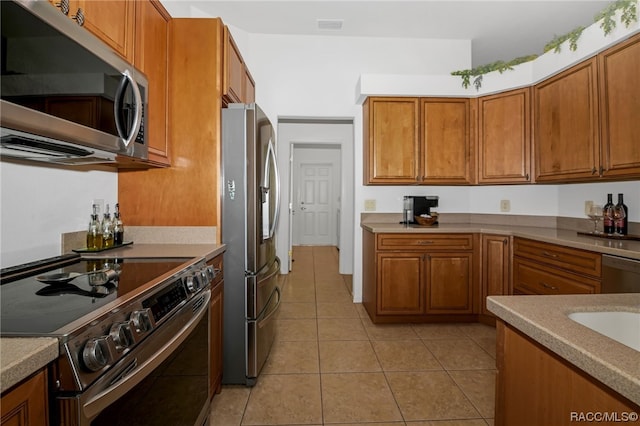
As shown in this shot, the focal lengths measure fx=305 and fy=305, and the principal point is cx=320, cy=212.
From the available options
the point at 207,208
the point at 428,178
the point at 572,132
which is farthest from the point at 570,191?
the point at 207,208

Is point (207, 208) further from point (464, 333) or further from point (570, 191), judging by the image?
point (570, 191)

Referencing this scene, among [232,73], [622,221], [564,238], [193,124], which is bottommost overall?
[564,238]

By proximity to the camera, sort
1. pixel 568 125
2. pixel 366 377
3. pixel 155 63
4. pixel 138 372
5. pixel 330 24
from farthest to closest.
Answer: pixel 330 24, pixel 568 125, pixel 366 377, pixel 155 63, pixel 138 372

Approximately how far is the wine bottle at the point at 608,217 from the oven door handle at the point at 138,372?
9.56 ft

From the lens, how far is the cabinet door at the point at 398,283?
2.83 m

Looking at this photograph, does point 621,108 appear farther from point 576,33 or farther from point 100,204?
point 100,204

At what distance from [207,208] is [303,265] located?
141 inches

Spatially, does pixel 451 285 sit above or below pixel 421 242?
below

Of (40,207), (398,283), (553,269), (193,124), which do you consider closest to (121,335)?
(40,207)

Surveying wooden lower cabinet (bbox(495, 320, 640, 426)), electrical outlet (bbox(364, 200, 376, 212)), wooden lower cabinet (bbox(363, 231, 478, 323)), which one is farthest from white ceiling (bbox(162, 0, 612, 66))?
wooden lower cabinet (bbox(495, 320, 640, 426))

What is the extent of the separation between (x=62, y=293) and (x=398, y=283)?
2465 mm

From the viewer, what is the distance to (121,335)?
0.82 meters

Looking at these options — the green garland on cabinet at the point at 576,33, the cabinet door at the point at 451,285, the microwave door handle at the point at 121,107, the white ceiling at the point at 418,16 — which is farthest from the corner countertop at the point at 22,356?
the green garland on cabinet at the point at 576,33

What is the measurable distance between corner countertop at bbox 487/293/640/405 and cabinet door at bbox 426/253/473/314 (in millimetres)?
1975
